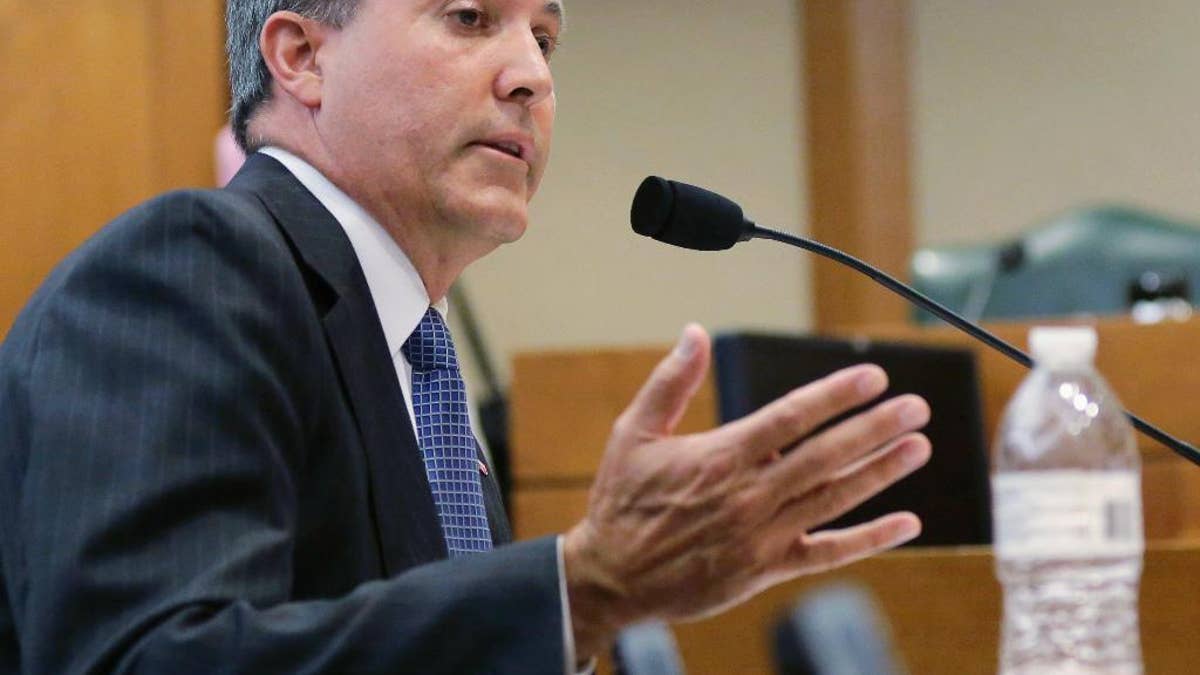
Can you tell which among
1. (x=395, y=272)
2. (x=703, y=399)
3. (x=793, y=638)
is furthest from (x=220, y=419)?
(x=703, y=399)

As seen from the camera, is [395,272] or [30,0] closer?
[395,272]

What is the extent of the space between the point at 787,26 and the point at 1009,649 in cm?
603

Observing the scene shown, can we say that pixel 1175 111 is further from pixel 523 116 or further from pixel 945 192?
pixel 523 116

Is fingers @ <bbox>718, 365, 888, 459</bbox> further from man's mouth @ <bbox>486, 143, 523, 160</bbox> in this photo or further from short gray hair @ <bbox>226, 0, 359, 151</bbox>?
short gray hair @ <bbox>226, 0, 359, 151</bbox>

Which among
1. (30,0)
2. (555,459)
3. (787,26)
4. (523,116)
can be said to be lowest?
(555,459)

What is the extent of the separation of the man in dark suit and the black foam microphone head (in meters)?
0.27

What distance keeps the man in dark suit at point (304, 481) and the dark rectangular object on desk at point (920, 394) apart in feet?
4.00

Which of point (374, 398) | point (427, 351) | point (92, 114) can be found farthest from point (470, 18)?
point (92, 114)

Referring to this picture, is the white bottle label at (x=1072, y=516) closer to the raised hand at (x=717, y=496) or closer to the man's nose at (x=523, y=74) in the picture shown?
the raised hand at (x=717, y=496)

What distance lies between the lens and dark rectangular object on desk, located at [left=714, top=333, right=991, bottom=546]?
114 inches

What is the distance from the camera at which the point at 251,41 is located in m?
1.93

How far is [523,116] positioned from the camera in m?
1.84

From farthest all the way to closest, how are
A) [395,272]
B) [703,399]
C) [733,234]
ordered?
[703,399], [395,272], [733,234]

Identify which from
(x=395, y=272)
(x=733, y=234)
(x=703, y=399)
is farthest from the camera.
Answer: (x=703, y=399)
